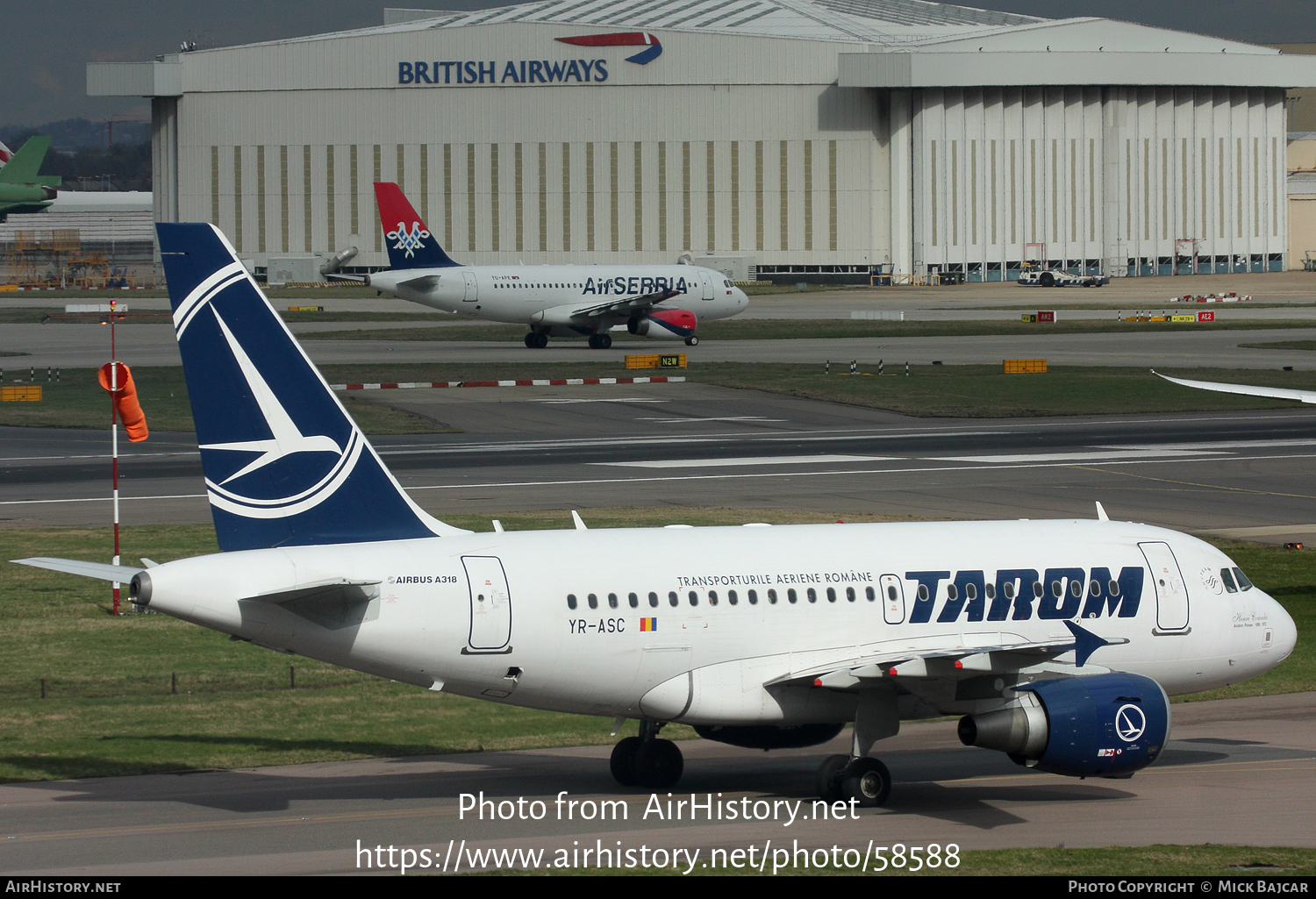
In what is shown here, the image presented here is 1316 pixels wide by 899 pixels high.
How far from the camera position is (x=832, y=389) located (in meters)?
81.1

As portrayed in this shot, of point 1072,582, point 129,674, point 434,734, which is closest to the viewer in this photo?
point 1072,582

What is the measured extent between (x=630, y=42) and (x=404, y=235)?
7897cm

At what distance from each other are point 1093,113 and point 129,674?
181m

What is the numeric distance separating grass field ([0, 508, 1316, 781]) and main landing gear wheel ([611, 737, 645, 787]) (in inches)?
125

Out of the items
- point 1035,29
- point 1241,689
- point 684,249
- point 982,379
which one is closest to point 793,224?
point 684,249

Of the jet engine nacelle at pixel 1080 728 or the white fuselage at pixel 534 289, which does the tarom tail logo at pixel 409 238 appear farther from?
the jet engine nacelle at pixel 1080 728

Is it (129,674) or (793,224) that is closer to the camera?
(129,674)

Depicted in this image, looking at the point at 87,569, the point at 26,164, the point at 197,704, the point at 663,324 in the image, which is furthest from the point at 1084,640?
the point at 26,164

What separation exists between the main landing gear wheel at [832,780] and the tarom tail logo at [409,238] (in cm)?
8552

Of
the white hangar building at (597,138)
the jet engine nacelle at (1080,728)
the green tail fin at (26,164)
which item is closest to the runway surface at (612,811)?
the jet engine nacelle at (1080,728)

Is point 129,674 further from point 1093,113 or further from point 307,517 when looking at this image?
point 1093,113

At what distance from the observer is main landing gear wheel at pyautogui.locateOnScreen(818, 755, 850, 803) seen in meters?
20.2

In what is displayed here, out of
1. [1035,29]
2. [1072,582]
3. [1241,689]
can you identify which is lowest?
[1241,689]

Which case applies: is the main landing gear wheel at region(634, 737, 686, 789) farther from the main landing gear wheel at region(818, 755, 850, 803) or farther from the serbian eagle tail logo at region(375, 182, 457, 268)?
the serbian eagle tail logo at region(375, 182, 457, 268)
